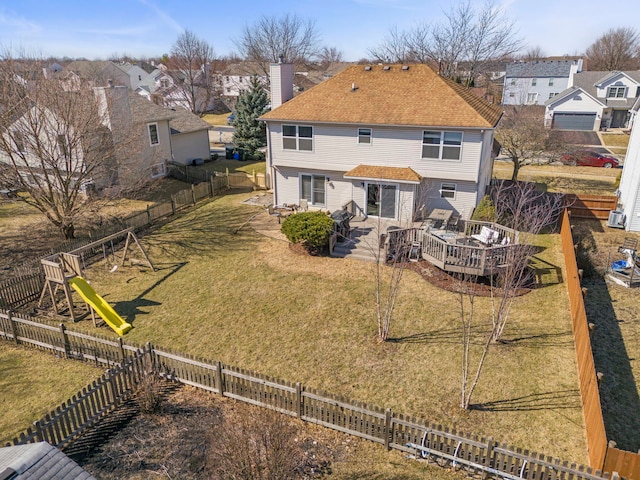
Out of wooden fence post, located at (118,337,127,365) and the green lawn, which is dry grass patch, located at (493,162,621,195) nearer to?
the green lawn

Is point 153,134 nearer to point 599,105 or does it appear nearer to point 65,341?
point 65,341

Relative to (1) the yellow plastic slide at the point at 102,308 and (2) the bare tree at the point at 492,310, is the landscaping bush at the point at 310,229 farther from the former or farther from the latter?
(1) the yellow plastic slide at the point at 102,308

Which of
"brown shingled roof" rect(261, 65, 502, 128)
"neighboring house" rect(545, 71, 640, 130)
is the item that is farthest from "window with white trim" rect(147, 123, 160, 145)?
"neighboring house" rect(545, 71, 640, 130)

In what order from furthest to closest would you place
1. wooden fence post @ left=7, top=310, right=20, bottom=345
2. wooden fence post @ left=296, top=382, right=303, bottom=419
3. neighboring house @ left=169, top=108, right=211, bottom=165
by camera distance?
neighboring house @ left=169, top=108, right=211, bottom=165
wooden fence post @ left=7, top=310, right=20, bottom=345
wooden fence post @ left=296, top=382, right=303, bottom=419

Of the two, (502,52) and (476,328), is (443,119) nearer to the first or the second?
(476,328)

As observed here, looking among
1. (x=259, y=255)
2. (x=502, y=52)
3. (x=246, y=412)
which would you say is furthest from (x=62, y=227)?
(x=502, y=52)

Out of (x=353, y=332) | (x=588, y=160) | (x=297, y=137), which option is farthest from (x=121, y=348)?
(x=588, y=160)

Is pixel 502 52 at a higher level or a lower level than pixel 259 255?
higher
